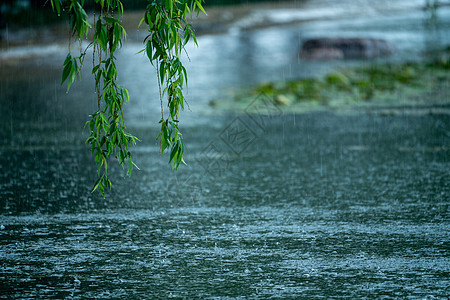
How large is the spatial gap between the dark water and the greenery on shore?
892 millimetres

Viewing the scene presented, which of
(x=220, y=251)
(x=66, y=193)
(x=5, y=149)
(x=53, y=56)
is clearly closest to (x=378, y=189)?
(x=220, y=251)

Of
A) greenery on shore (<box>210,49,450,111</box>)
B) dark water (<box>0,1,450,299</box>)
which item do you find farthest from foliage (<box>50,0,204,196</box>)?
greenery on shore (<box>210,49,450,111</box>)

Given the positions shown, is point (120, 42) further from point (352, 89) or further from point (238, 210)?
point (352, 89)

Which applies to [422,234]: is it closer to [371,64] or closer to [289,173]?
[289,173]

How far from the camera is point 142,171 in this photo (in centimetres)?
789

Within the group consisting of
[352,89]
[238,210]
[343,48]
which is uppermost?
[343,48]

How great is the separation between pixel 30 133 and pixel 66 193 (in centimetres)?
307

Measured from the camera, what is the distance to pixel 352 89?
1305cm

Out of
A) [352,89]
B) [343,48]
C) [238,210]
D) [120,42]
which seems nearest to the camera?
[120,42]

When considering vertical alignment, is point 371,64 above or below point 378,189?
above

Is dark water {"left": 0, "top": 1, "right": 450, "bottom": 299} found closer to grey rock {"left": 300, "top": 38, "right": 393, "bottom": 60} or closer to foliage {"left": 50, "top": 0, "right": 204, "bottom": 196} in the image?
foliage {"left": 50, "top": 0, "right": 204, "bottom": 196}

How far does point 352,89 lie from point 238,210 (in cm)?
710

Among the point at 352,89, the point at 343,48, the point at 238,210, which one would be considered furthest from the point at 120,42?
the point at 343,48

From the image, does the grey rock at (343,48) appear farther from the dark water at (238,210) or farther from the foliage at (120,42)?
the foliage at (120,42)
